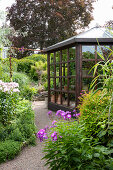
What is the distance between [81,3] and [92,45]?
1215cm

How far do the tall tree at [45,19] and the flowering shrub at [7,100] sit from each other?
475 inches

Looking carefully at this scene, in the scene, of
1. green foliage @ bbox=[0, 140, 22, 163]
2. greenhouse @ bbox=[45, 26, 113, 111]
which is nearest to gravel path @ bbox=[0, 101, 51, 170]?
green foliage @ bbox=[0, 140, 22, 163]

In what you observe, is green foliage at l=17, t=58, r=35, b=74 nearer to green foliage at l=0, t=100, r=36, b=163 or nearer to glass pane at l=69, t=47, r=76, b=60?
glass pane at l=69, t=47, r=76, b=60

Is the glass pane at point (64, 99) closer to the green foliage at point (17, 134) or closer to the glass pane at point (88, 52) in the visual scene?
the glass pane at point (88, 52)

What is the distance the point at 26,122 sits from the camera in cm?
421

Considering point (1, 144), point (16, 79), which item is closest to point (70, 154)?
point (1, 144)

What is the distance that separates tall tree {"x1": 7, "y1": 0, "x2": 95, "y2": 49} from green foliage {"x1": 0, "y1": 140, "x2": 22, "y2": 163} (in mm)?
13054

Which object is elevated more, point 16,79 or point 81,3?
point 81,3

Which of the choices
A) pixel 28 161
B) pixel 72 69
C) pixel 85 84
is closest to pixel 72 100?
pixel 85 84

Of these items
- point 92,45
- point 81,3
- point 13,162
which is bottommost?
point 13,162

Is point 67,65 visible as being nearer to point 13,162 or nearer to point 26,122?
point 26,122

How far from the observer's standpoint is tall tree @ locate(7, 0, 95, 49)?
1573 cm

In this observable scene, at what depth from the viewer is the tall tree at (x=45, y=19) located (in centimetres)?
1573

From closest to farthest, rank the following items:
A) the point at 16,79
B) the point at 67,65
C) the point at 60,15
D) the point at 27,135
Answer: the point at 27,135 → the point at 67,65 → the point at 16,79 → the point at 60,15
